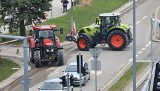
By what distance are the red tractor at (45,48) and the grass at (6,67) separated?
1.49 metres

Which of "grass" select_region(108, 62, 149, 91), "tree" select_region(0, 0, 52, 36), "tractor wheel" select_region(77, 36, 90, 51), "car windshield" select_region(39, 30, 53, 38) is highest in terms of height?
"tree" select_region(0, 0, 52, 36)

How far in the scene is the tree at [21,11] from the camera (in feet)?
142

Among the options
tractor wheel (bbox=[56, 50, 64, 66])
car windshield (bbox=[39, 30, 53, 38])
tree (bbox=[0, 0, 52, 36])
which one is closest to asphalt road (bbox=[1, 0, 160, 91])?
tractor wheel (bbox=[56, 50, 64, 66])

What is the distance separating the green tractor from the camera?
133 ft

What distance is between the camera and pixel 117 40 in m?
40.7

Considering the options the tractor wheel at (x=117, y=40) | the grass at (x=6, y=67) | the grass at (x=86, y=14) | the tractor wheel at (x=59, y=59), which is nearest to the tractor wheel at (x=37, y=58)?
the tractor wheel at (x=59, y=59)

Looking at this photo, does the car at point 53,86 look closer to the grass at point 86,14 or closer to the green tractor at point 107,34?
the green tractor at point 107,34

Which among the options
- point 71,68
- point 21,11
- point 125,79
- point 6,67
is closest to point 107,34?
point 21,11

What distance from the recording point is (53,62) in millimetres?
37125

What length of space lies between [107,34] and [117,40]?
87 cm

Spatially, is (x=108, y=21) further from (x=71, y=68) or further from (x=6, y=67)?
(x=71, y=68)

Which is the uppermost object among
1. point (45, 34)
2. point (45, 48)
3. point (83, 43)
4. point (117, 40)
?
point (45, 34)

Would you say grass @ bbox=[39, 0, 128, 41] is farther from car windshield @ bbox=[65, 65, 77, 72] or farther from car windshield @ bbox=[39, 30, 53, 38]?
car windshield @ bbox=[65, 65, 77, 72]

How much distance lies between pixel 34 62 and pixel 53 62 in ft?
4.12
